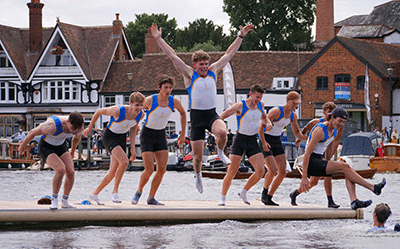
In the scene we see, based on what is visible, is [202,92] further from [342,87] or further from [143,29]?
[143,29]

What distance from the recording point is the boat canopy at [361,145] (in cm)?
4038

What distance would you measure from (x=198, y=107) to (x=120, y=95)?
4882cm

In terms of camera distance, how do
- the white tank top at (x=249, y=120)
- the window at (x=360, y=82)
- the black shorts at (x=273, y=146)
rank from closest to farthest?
the white tank top at (x=249, y=120) < the black shorts at (x=273, y=146) < the window at (x=360, y=82)

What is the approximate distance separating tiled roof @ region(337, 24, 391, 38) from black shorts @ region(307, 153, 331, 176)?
62994 mm

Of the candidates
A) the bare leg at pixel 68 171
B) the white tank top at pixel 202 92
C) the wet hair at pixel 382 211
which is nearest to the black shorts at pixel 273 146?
the white tank top at pixel 202 92

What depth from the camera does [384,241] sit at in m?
12.8

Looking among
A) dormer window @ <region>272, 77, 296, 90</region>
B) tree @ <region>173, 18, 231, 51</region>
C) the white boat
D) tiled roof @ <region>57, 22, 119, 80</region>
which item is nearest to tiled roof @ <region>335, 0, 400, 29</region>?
tree @ <region>173, 18, 231, 51</region>

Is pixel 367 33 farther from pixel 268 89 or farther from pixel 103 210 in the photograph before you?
pixel 103 210

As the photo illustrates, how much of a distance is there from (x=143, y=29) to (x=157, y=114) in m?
75.5

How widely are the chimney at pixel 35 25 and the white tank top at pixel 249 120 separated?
52896mm

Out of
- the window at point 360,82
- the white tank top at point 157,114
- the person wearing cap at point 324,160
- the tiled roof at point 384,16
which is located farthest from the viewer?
the tiled roof at point 384,16

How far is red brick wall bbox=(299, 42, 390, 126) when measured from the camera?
56.5 meters

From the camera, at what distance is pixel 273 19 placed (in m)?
76.2

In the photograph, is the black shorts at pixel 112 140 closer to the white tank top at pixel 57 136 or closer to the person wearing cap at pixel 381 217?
the white tank top at pixel 57 136
